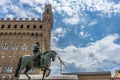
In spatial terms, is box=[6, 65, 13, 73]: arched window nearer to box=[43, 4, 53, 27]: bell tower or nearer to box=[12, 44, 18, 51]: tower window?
box=[12, 44, 18, 51]: tower window

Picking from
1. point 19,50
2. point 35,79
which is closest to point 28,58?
point 35,79

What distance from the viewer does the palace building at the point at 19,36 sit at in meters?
72.2

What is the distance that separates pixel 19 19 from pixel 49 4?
9455 mm

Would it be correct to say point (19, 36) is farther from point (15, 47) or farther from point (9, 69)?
point (9, 69)

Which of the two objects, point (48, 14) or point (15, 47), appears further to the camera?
point (48, 14)

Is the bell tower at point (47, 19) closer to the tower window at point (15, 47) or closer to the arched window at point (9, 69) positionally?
the tower window at point (15, 47)

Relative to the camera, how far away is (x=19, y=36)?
74.4 metres

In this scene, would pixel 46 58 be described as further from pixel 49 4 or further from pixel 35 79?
pixel 49 4

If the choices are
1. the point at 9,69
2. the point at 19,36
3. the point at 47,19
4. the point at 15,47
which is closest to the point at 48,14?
the point at 47,19

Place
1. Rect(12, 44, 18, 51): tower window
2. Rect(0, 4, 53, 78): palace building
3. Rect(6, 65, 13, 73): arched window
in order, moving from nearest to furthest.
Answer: Rect(6, 65, 13, 73): arched window, Rect(0, 4, 53, 78): palace building, Rect(12, 44, 18, 51): tower window

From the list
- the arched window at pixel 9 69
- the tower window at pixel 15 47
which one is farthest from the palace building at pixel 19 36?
the arched window at pixel 9 69

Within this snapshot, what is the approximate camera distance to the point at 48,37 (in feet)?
258

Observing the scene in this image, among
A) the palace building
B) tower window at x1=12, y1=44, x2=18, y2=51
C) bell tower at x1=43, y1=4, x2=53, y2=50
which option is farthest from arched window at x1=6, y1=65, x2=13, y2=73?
bell tower at x1=43, y1=4, x2=53, y2=50

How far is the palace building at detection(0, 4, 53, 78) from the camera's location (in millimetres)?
72250
